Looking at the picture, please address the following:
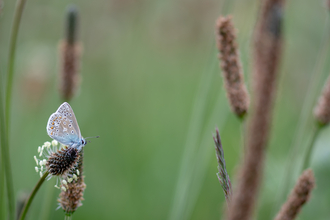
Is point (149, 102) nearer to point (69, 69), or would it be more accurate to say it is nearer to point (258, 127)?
point (69, 69)

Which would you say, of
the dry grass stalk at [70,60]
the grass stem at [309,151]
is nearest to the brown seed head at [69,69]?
the dry grass stalk at [70,60]

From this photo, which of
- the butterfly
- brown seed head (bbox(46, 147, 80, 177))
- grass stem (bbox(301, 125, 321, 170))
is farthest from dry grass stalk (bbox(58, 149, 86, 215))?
grass stem (bbox(301, 125, 321, 170))

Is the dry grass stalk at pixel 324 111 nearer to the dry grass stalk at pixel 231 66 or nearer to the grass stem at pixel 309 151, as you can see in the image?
the grass stem at pixel 309 151

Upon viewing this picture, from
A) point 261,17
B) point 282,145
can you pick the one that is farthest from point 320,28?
point 261,17

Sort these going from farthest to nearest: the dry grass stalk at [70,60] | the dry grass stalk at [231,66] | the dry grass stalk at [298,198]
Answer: the dry grass stalk at [70,60]
the dry grass stalk at [231,66]
the dry grass stalk at [298,198]

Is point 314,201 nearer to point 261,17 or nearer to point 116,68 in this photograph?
point 261,17

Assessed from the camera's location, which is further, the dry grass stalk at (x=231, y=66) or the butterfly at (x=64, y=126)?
the butterfly at (x=64, y=126)

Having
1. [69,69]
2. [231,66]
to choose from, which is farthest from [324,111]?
[69,69]

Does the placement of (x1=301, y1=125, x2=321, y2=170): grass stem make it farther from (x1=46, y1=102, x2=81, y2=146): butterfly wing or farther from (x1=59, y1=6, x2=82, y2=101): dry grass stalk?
(x1=59, y1=6, x2=82, y2=101): dry grass stalk
